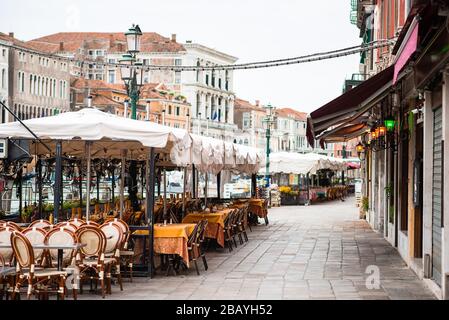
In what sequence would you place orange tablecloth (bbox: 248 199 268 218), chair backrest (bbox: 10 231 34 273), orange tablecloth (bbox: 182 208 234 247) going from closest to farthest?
chair backrest (bbox: 10 231 34 273)
orange tablecloth (bbox: 182 208 234 247)
orange tablecloth (bbox: 248 199 268 218)

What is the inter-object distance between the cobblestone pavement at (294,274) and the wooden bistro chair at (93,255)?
31cm

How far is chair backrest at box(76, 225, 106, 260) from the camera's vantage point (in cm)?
1298

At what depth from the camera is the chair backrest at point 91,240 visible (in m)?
13.0

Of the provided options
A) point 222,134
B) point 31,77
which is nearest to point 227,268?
point 31,77

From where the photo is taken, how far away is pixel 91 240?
13203mm

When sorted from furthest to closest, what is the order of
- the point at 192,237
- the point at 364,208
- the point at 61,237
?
1. the point at 364,208
2. the point at 192,237
3. the point at 61,237

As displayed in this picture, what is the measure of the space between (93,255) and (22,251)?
1589 mm

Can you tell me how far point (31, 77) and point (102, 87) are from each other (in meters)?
10.5

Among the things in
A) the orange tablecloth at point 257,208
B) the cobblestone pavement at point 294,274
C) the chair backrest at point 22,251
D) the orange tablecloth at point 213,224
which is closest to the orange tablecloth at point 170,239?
the cobblestone pavement at point 294,274

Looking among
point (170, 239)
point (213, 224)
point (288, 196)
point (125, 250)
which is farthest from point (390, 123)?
point (288, 196)

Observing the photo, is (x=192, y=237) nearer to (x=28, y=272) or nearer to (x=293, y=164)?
(x=28, y=272)

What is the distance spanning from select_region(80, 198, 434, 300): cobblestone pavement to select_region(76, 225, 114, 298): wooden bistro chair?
31 cm

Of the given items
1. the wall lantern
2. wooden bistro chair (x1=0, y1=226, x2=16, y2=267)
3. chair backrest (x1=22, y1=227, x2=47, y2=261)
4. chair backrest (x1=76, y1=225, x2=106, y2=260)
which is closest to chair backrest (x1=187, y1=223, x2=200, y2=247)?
chair backrest (x1=76, y1=225, x2=106, y2=260)

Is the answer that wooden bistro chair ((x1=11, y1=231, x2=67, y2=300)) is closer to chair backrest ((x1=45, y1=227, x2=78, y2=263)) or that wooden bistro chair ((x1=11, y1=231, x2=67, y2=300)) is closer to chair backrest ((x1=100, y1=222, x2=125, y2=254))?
chair backrest ((x1=45, y1=227, x2=78, y2=263))
